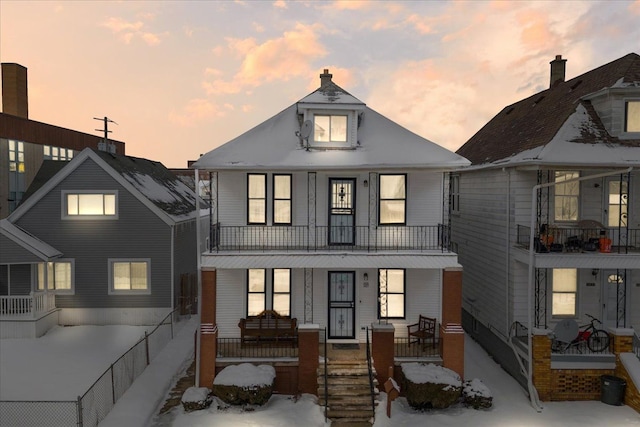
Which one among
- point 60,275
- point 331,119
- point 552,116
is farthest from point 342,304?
point 60,275

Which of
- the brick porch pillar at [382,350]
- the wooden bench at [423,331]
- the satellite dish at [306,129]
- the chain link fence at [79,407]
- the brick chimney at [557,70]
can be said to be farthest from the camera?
the brick chimney at [557,70]

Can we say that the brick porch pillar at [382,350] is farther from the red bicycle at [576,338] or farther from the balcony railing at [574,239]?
the balcony railing at [574,239]

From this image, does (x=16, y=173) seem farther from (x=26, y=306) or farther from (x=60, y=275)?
(x=26, y=306)

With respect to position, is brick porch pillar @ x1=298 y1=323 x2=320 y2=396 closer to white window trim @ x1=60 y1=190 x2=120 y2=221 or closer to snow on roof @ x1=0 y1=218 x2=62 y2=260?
white window trim @ x1=60 y1=190 x2=120 y2=221

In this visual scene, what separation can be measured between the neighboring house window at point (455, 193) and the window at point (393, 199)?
25.0 ft

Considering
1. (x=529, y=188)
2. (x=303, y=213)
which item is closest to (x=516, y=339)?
(x=529, y=188)

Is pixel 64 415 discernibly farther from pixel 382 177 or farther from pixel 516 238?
pixel 516 238

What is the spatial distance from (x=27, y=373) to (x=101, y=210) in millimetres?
8404

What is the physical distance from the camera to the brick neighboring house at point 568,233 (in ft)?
47.8

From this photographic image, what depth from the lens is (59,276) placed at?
71.1 feet

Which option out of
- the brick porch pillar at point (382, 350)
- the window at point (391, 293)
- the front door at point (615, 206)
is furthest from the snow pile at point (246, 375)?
the front door at point (615, 206)

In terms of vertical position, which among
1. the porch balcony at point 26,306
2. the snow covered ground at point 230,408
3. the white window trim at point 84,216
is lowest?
the snow covered ground at point 230,408

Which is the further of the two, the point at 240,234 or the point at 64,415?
the point at 240,234

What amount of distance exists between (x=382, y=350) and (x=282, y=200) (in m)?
6.52
